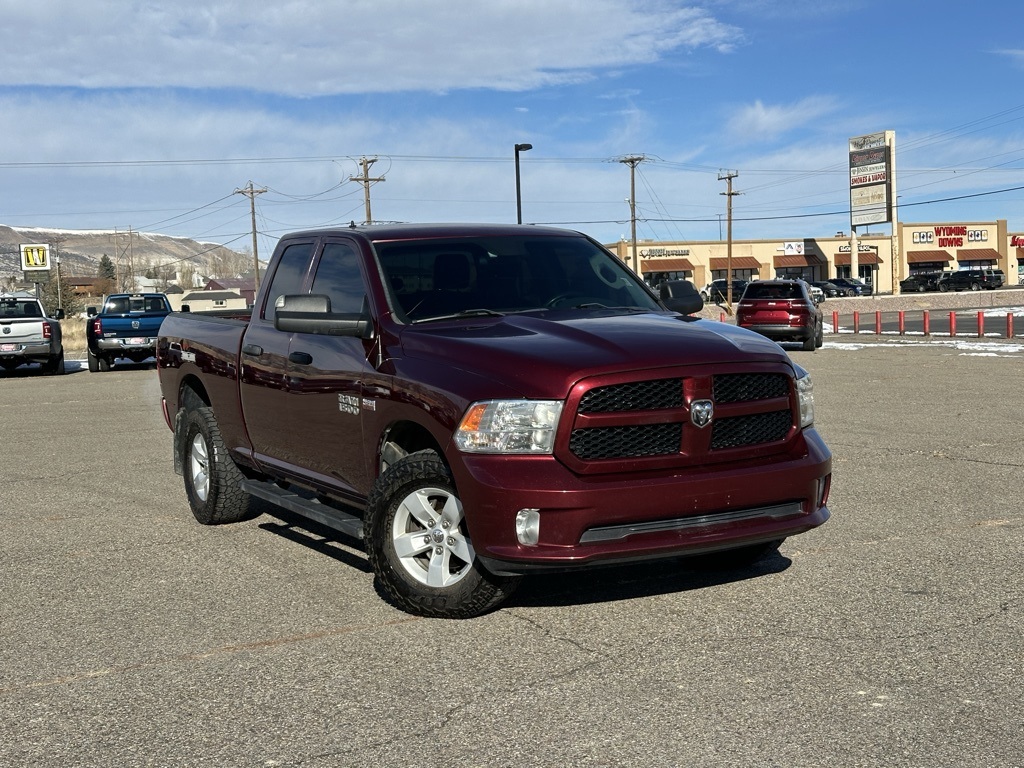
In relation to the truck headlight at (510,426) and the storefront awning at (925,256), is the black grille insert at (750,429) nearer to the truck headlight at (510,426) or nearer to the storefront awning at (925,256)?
the truck headlight at (510,426)

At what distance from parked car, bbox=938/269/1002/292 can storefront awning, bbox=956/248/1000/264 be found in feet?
105

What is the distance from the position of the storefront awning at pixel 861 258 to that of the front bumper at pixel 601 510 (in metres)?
107

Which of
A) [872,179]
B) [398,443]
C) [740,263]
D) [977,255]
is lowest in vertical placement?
[398,443]

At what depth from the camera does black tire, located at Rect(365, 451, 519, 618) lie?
5316 mm

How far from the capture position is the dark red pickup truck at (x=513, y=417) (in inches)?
196

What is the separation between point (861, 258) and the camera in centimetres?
10794

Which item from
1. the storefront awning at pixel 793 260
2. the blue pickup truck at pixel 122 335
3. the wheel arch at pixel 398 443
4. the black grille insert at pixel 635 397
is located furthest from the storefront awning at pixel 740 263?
the black grille insert at pixel 635 397

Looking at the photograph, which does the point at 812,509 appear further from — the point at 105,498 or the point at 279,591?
the point at 105,498

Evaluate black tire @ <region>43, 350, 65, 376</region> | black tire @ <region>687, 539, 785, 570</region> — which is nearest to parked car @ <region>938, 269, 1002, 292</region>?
black tire @ <region>43, 350, 65, 376</region>

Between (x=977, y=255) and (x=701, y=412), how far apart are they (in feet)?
374

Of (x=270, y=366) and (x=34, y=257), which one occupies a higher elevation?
(x=34, y=257)

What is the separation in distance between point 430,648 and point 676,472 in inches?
50.8

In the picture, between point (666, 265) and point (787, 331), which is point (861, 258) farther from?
point (787, 331)

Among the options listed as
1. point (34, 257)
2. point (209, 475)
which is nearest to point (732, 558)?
point (209, 475)
